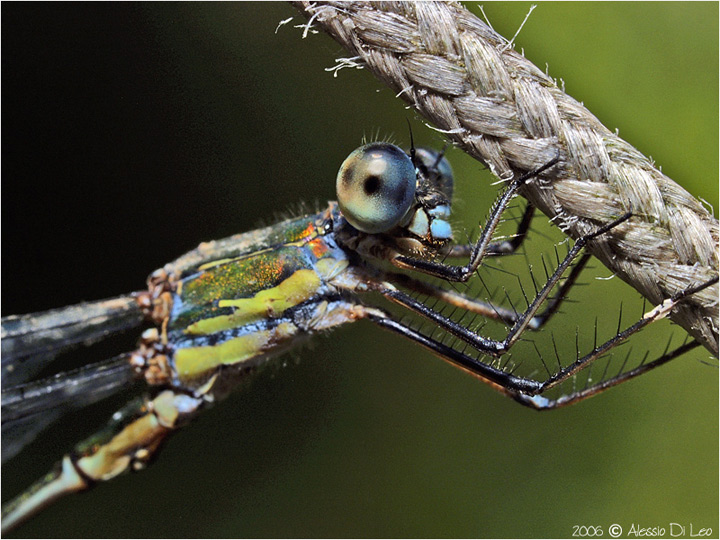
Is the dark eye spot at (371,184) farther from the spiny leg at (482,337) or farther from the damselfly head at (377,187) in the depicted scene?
the spiny leg at (482,337)

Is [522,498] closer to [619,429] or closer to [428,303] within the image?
[619,429]

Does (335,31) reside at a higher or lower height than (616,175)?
higher

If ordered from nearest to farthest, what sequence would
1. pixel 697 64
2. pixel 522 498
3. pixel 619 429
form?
pixel 697 64, pixel 619 429, pixel 522 498

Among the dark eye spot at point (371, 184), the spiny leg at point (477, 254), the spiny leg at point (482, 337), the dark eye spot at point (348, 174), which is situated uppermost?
the dark eye spot at point (348, 174)

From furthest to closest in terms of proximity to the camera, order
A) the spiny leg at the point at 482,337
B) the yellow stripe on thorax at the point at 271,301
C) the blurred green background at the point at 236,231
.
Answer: the blurred green background at the point at 236,231 < the yellow stripe on thorax at the point at 271,301 < the spiny leg at the point at 482,337

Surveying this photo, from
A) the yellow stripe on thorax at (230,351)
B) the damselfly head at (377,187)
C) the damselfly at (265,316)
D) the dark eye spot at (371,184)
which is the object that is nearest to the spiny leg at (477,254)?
the damselfly at (265,316)

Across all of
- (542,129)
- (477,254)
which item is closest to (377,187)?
(477,254)

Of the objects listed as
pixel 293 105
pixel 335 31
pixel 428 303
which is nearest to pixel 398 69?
pixel 335 31
